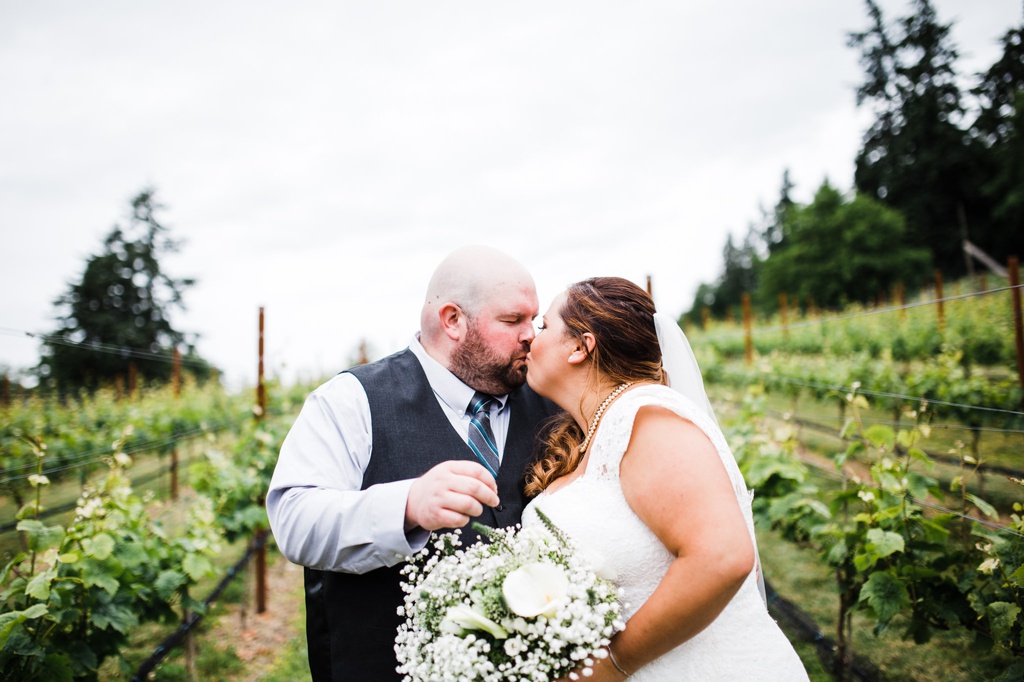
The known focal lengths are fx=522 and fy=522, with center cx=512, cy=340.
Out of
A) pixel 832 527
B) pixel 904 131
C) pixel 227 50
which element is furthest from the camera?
pixel 904 131

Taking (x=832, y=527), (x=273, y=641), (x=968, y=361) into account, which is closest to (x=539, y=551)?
(x=832, y=527)

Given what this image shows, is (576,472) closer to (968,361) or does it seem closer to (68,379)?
(968,361)

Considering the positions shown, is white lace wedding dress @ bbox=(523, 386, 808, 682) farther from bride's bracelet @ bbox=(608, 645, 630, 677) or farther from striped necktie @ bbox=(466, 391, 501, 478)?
striped necktie @ bbox=(466, 391, 501, 478)

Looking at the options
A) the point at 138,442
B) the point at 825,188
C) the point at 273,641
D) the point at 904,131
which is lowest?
the point at 273,641

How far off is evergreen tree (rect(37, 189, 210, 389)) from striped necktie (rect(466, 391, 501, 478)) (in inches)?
1183

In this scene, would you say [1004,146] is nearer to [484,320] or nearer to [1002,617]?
[1002,617]

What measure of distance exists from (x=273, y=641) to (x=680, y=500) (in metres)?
4.50

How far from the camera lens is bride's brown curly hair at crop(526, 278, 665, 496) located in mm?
1819

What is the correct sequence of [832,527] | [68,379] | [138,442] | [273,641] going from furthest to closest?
[68,379]
[138,442]
[273,641]
[832,527]

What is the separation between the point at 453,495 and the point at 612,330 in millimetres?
811

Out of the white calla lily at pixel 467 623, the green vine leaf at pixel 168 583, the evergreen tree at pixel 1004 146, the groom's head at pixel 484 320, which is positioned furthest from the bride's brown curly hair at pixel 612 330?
the evergreen tree at pixel 1004 146

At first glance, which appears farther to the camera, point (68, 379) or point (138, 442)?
point (68, 379)

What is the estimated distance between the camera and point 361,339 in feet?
28.7

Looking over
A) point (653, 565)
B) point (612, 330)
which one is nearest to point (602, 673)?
point (653, 565)
